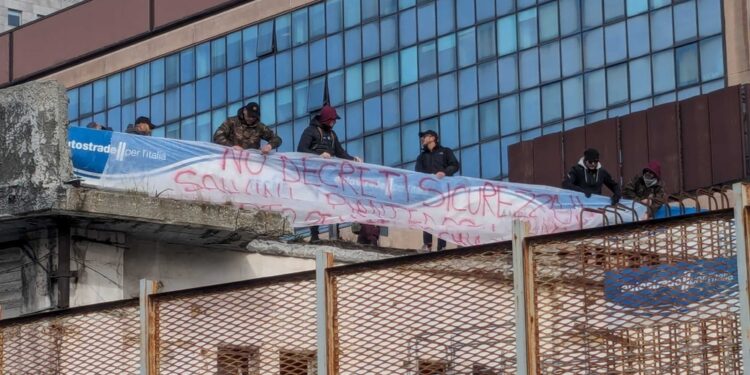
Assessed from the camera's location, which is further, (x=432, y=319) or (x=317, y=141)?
(x=317, y=141)

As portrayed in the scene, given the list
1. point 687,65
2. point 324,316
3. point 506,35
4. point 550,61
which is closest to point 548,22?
point 550,61

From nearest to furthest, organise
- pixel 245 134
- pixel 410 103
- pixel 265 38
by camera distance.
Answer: pixel 245 134 < pixel 410 103 < pixel 265 38

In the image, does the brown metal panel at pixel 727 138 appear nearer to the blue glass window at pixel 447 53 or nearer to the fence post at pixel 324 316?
the blue glass window at pixel 447 53

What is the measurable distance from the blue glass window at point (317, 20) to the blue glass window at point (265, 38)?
1.70 m

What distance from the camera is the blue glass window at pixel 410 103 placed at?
64.2 m

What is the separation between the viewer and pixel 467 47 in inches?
2466

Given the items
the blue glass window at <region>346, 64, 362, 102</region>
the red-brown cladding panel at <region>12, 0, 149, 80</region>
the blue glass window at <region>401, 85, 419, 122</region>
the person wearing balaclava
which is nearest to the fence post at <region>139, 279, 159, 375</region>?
the person wearing balaclava

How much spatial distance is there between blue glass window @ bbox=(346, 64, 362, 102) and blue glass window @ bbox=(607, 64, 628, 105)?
10.0 meters

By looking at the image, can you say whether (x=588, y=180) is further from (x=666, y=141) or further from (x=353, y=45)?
(x=353, y=45)

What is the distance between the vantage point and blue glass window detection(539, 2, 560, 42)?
6012 cm

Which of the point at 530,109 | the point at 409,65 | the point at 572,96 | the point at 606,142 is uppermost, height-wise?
the point at 409,65

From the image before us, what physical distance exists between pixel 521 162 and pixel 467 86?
26.7ft

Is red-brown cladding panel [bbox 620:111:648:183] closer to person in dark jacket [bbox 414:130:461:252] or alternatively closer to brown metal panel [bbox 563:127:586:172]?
brown metal panel [bbox 563:127:586:172]

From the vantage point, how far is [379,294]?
12.9m
